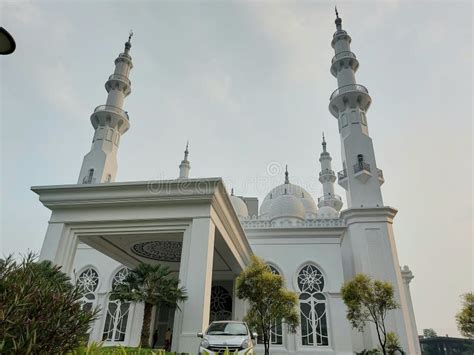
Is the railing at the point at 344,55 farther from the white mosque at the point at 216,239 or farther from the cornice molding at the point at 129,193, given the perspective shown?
the cornice molding at the point at 129,193

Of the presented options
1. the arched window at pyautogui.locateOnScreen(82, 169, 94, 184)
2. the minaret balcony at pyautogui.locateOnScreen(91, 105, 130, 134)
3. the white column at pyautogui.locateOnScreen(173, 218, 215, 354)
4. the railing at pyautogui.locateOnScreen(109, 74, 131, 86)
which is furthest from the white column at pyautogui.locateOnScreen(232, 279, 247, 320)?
the railing at pyautogui.locateOnScreen(109, 74, 131, 86)

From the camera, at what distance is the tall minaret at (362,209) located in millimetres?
15977

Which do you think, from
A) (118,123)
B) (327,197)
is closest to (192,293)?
(118,123)

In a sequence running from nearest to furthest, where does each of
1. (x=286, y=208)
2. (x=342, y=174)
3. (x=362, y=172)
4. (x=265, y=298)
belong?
(x=265, y=298)
(x=362, y=172)
(x=342, y=174)
(x=286, y=208)

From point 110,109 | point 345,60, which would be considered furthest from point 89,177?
point 345,60

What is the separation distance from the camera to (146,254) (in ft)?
49.3

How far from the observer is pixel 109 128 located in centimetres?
2308

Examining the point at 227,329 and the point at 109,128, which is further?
the point at 109,128

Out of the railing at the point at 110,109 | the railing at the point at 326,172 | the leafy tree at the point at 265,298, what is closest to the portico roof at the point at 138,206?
the leafy tree at the point at 265,298

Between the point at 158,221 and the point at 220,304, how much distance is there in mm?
9791

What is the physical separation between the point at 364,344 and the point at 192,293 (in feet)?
36.9

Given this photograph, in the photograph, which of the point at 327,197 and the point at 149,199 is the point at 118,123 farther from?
the point at 327,197

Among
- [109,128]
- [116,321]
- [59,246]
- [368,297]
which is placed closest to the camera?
[59,246]

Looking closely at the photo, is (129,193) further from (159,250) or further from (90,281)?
(90,281)
